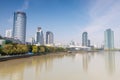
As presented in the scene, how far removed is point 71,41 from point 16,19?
7168 cm

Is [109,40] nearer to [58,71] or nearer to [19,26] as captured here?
[19,26]

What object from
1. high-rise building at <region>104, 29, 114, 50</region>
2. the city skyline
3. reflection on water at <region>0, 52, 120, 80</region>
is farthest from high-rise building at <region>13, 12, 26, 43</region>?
high-rise building at <region>104, 29, 114, 50</region>

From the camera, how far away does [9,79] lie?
11.7 m

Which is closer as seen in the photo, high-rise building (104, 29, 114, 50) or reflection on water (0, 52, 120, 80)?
reflection on water (0, 52, 120, 80)

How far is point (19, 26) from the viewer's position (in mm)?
116062

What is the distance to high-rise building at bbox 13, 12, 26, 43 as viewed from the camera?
4519 inches

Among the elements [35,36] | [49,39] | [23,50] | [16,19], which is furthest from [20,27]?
[23,50]

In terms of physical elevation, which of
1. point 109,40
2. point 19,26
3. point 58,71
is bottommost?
point 58,71

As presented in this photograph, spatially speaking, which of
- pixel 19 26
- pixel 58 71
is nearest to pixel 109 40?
pixel 19 26

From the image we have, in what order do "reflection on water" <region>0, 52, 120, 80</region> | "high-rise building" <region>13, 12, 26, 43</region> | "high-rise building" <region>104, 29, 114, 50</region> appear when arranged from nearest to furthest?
"reflection on water" <region>0, 52, 120, 80</region>, "high-rise building" <region>13, 12, 26, 43</region>, "high-rise building" <region>104, 29, 114, 50</region>

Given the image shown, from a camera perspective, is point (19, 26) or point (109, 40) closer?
point (19, 26)

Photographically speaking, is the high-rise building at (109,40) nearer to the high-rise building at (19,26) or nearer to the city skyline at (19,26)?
the city skyline at (19,26)

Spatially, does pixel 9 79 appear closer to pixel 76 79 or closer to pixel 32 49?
pixel 76 79

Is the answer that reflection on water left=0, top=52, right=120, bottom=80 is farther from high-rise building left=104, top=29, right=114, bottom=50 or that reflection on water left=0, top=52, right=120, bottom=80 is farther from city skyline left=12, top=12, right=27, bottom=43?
high-rise building left=104, top=29, right=114, bottom=50
